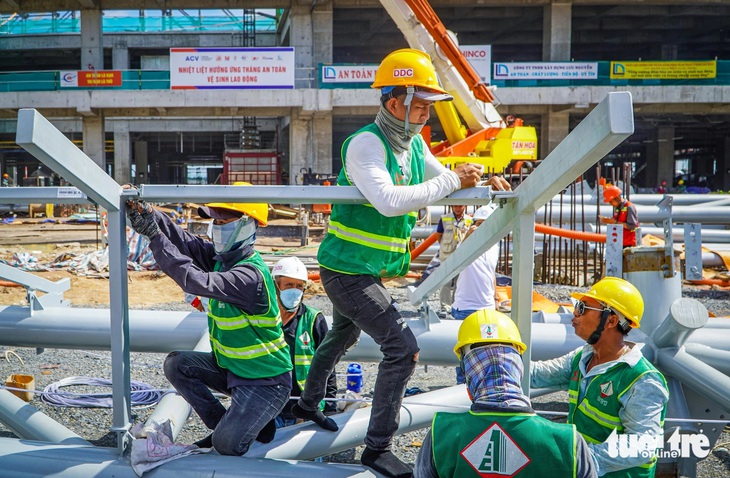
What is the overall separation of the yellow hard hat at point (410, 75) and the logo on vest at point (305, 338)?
66.7 inches

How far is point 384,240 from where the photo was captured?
287cm

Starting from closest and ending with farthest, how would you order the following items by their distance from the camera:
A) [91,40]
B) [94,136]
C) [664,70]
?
[664,70]
[94,136]
[91,40]

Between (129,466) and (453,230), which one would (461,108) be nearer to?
(453,230)

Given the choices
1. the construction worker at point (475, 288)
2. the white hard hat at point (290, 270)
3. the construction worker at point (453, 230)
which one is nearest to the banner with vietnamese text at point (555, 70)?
the construction worker at point (453, 230)

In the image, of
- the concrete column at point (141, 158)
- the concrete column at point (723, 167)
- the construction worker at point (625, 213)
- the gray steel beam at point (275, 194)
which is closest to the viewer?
the gray steel beam at point (275, 194)

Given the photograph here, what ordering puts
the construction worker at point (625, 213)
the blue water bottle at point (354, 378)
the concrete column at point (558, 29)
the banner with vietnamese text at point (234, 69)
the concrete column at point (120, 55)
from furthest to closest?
1. the concrete column at point (120, 55)
2. the concrete column at point (558, 29)
3. the banner with vietnamese text at point (234, 69)
4. the construction worker at point (625, 213)
5. the blue water bottle at point (354, 378)

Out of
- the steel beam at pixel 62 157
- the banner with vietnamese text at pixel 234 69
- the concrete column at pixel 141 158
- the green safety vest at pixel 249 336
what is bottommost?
the green safety vest at pixel 249 336

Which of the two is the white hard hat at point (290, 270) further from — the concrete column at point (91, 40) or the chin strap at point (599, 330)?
the concrete column at point (91, 40)

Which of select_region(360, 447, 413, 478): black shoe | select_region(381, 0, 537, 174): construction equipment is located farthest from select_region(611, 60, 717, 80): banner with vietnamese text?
select_region(360, 447, 413, 478): black shoe

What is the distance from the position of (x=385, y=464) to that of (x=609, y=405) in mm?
984

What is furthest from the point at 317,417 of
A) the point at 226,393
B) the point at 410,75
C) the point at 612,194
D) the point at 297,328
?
the point at 612,194

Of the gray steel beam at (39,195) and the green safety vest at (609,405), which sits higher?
the gray steel beam at (39,195)

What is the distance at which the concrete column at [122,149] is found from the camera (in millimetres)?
33469

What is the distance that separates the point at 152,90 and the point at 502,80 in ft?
45.7
